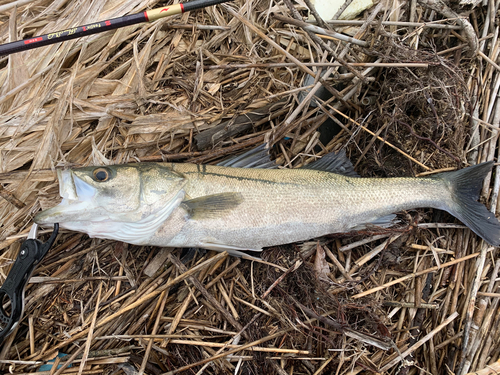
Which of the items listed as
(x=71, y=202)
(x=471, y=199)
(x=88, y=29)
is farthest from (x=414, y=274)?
(x=88, y=29)

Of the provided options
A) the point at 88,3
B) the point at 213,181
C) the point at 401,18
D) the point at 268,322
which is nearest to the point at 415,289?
the point at 268,322

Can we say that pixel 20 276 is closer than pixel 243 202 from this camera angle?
Yes

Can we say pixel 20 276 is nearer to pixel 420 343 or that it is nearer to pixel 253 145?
pixel 253 145

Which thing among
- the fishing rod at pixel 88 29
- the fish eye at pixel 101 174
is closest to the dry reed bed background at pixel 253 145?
the fishing rod at pixel 88 29

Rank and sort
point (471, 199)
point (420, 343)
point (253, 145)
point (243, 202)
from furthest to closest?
point (253, 145), point (471, 199), point (420, 343), point (243, 202)

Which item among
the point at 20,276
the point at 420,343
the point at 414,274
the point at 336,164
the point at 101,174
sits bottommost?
the point at 420,343

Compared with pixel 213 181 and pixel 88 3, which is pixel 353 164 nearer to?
pixel 213 181

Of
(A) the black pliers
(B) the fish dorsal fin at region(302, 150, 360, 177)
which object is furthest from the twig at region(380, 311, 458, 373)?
(A) the black pliers

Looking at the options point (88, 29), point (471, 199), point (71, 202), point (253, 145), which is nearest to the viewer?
point (71, 202)

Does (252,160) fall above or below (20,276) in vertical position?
above
